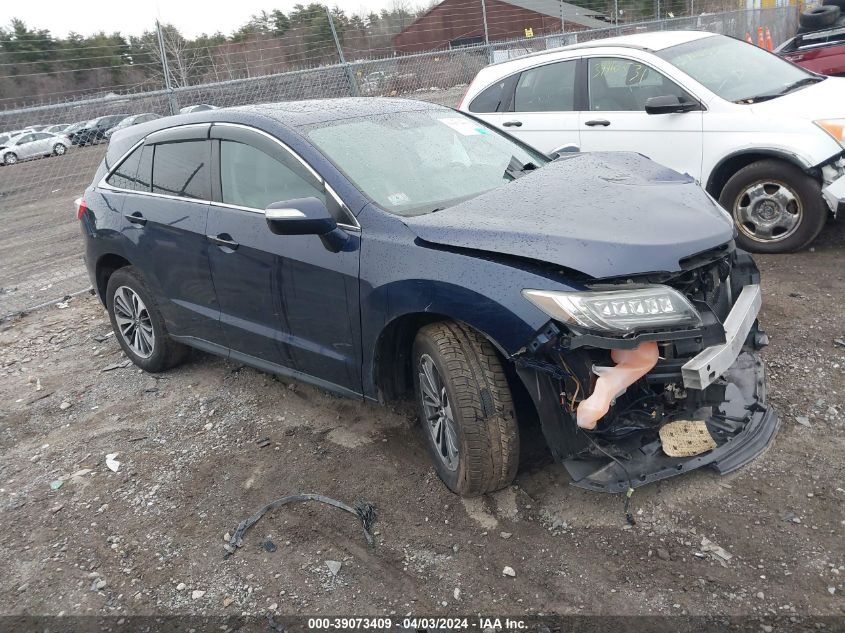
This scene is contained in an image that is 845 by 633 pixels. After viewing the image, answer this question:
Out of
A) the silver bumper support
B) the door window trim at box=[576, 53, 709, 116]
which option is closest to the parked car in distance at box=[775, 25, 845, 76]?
the door window trim at box=[576, 53, 709, 116]

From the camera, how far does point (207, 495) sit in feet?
12.1

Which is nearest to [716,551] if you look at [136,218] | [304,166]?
[304,166]

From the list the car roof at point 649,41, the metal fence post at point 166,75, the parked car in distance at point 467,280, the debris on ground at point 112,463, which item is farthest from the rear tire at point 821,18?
the debris on ground at point 112,463

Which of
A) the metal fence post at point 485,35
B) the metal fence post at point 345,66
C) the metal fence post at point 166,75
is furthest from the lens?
the metal fence post at point 485,35

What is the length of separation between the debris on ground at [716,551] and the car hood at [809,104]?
12.9 feet

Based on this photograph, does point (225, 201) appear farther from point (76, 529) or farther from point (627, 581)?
point (627, 581)

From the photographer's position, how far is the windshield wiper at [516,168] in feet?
12.9

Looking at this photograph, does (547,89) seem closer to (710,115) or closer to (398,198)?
(710,115)

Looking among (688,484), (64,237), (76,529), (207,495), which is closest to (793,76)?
(688,484)

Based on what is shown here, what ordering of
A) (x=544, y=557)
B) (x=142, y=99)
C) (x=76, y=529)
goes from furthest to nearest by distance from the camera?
(x=142, y=99) < (x=76, y=529) < (x=544, y=557)

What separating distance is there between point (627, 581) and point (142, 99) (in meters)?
8.38

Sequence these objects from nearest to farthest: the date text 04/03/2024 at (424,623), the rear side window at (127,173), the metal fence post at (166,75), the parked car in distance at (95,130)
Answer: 1. the date text 04/03/2024 at (424,623)
2. the rear side window at (127,173)
3. the metal fence post at (166,75)
4. the parked car in distance at (95,130)

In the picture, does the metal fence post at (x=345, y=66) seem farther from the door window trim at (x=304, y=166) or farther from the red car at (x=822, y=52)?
the door window trim at (x=304, y=166)

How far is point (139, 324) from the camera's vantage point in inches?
203
